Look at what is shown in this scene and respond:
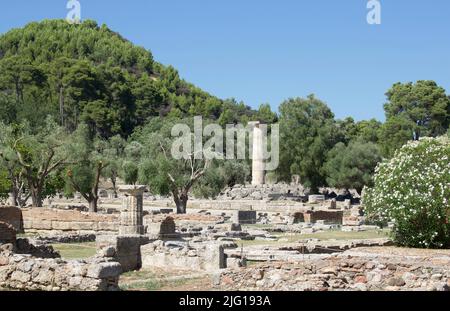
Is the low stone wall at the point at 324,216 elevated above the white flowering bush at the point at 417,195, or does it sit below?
below

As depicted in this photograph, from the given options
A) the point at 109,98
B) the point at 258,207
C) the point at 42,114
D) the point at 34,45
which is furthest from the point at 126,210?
the point at 34,45

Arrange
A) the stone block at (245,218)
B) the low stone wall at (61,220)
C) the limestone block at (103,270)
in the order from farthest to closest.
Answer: the stone block at (245,218), the low stone wall at (61,220), the limestone block at (103,270)

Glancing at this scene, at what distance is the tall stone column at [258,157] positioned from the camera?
2712 inches

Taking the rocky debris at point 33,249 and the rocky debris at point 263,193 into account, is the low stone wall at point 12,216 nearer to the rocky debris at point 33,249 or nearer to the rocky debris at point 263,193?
the rocky debris at point 33,249

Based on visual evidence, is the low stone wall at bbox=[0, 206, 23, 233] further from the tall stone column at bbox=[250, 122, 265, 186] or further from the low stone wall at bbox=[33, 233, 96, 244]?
the tall stone column at bbox=[250, 122, 265, 186]

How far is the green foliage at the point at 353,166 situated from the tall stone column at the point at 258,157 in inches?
351

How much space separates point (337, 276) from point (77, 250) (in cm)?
1136

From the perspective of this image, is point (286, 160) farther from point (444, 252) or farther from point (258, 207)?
point (444, 252)

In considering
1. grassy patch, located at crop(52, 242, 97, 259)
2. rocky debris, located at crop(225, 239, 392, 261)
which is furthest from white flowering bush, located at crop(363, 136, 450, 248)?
grassy patch, located at crop(52, 242, 97, 259)

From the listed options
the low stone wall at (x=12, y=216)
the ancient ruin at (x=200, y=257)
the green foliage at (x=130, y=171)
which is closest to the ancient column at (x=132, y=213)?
the ancient ruin at (x=200, y=257)

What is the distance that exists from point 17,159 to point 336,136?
35.0 m

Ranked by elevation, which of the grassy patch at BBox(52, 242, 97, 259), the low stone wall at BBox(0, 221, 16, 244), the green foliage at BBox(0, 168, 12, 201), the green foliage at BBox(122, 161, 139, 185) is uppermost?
the green foliage at BBox(122, 161, 139, 185)

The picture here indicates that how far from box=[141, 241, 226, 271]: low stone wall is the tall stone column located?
1972 inches

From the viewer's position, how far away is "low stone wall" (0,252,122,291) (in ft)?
38.5
